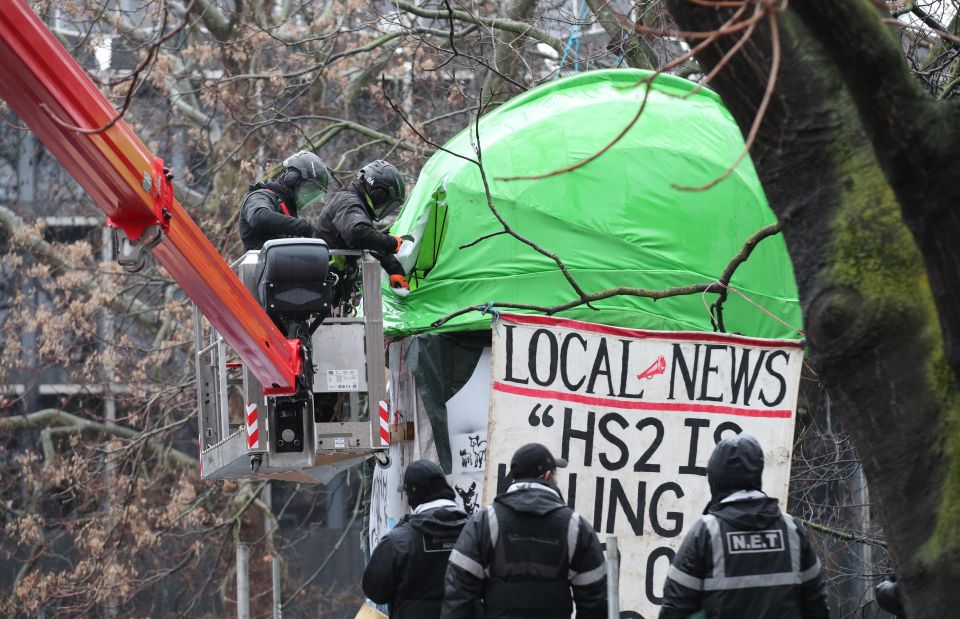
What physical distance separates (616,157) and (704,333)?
5.62ft

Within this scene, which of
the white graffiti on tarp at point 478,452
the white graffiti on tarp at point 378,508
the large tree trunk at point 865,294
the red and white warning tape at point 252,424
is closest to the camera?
the large tree trunk at point 865,294

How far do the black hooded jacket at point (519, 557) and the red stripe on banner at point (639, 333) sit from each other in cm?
194

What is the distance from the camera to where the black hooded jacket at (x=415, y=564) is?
669cm

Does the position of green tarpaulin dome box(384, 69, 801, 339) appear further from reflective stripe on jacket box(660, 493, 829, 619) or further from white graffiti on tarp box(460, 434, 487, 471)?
reflective stripe on jacket box(660, 493, 829, 619)

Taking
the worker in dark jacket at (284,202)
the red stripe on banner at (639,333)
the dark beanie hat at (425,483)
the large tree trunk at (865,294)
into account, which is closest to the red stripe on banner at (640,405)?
the red stripe on banner at (639,333)

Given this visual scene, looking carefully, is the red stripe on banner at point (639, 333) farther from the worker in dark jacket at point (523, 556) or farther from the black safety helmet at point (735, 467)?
the black safety helmet at point (735, 467)

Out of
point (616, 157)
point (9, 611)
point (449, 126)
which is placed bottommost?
point (9, 611)

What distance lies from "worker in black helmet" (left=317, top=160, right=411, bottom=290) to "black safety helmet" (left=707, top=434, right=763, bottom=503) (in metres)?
3.24

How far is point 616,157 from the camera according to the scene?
9422mm

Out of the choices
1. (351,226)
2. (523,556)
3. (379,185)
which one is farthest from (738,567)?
(379,185)

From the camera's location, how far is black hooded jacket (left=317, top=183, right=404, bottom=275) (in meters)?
8.40

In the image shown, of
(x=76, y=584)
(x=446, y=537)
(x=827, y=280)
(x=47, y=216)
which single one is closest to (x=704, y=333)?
(x=446, y=537)

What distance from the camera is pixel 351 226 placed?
8.38m

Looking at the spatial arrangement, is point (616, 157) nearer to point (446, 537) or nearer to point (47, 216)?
point (446, 537)
